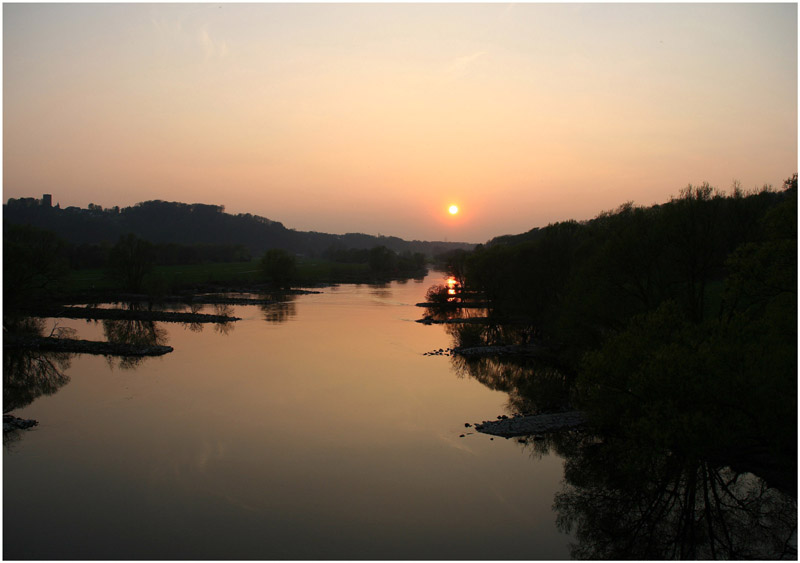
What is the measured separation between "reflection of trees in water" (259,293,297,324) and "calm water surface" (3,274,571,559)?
28111 millimetres

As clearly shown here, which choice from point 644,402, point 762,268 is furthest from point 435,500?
point 762,268

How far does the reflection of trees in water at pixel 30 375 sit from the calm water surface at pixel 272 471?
30.8 inches

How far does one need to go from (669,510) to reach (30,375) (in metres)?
34.4

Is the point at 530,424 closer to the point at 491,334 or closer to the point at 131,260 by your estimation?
the point at 491,334

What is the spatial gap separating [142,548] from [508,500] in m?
10.5

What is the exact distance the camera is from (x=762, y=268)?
1844cm

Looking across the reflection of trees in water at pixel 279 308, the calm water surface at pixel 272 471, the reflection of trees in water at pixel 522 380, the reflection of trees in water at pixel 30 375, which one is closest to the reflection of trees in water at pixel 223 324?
the reflection of trees in water at pixel 279 308

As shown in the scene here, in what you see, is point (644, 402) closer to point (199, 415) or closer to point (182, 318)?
point (199, 415)

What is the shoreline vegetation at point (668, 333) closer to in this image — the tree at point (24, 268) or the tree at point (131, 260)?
the tree at point (24, 268)

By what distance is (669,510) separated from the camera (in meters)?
16.6

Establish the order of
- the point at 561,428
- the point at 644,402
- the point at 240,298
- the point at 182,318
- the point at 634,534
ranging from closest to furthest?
the point at 634,534, the point at 644,402, the point at 561,428, the point at 182,318, the point at 240,298

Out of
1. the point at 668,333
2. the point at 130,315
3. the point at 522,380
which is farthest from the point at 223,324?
the point at 668,333

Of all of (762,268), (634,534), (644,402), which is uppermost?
(762,268)

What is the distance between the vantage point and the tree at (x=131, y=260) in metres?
84.4
